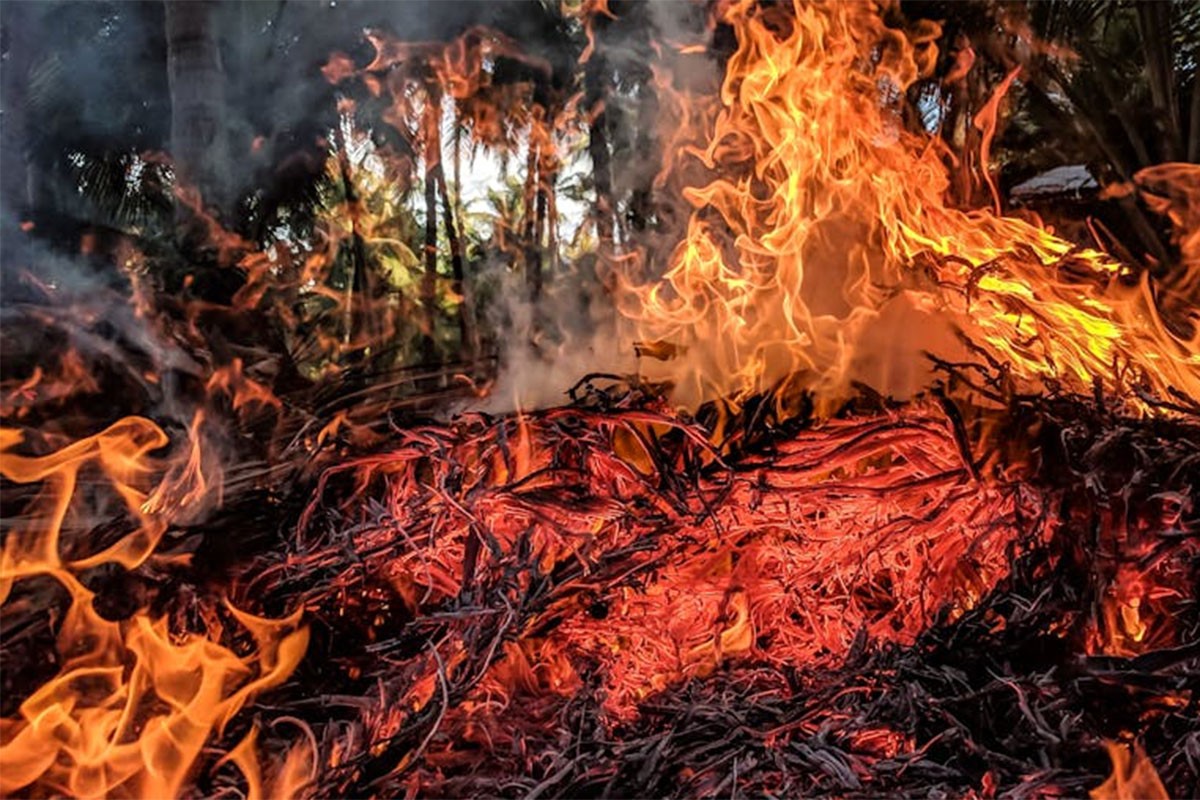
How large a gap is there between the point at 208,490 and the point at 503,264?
12.8 m

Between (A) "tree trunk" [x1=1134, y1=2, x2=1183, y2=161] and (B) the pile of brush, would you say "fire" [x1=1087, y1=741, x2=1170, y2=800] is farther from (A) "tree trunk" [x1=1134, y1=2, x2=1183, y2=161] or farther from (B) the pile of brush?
(A) "tree trunk" [x1=1134, y1=2, x2=1183, y2=161]

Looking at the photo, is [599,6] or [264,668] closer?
[264,668]

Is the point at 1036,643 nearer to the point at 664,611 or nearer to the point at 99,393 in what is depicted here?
the point at 664,611

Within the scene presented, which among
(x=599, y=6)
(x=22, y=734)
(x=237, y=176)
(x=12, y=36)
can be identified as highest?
(x=599, y=6)

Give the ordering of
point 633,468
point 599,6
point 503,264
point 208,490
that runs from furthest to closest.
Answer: point 503,264, point 599,6, point 208,490, point 633,468

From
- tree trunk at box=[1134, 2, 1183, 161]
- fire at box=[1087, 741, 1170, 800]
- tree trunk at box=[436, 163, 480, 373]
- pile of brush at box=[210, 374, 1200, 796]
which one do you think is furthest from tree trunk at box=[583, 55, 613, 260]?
fire at box=[1087, 741, 1170, 800]

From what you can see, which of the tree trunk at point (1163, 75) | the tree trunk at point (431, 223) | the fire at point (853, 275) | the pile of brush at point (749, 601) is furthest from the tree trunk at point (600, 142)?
the pile of brush at point (749, 601)

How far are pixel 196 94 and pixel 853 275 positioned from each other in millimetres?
→ 4385

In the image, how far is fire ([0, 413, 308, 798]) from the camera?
7.09ft

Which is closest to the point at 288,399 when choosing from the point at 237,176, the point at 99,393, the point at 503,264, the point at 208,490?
the point at 208,490

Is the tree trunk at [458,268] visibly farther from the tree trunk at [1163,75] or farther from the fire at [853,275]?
the fire at [853,275]

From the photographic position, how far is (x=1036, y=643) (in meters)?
2.24

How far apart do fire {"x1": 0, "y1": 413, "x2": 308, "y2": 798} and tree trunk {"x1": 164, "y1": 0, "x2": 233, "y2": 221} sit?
10.9 feet

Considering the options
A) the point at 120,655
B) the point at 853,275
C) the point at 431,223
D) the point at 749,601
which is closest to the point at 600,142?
the point at 431,223
